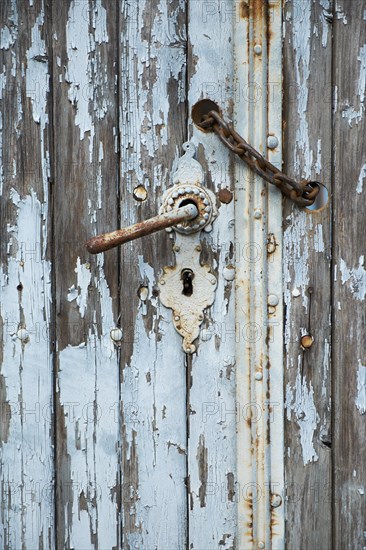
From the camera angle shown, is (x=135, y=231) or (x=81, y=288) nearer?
(x=135, y=231)

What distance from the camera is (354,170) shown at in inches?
38.9

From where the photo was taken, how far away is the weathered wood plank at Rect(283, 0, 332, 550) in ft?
3.23

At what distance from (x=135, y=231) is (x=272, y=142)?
279 millimetres

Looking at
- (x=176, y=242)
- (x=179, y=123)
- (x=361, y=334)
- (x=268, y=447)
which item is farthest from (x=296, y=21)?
(x=268, y=447)

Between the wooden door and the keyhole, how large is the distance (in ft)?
0.11

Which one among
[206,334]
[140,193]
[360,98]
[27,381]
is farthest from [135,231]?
[360,98]

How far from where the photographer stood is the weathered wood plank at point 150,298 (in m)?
0.99

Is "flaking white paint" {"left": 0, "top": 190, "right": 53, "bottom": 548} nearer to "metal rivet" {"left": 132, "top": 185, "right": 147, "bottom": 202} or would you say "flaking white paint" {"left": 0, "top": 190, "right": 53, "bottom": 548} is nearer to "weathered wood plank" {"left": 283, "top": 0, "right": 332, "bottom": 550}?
"metal rivet" {"left": 132, "top": 185, "right": 147, "bottom": 202}

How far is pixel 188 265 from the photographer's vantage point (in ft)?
3.26

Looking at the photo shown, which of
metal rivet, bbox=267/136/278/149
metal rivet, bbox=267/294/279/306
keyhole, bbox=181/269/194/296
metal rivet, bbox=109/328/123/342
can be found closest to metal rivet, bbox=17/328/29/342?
metal rivet, bbox=109/328/123/342

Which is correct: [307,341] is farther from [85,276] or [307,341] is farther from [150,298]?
[85,276]

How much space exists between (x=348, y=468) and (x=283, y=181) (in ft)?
1.63

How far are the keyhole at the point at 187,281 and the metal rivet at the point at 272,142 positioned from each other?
0.25 metres

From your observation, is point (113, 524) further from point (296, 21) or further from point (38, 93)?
point (296, 21)
